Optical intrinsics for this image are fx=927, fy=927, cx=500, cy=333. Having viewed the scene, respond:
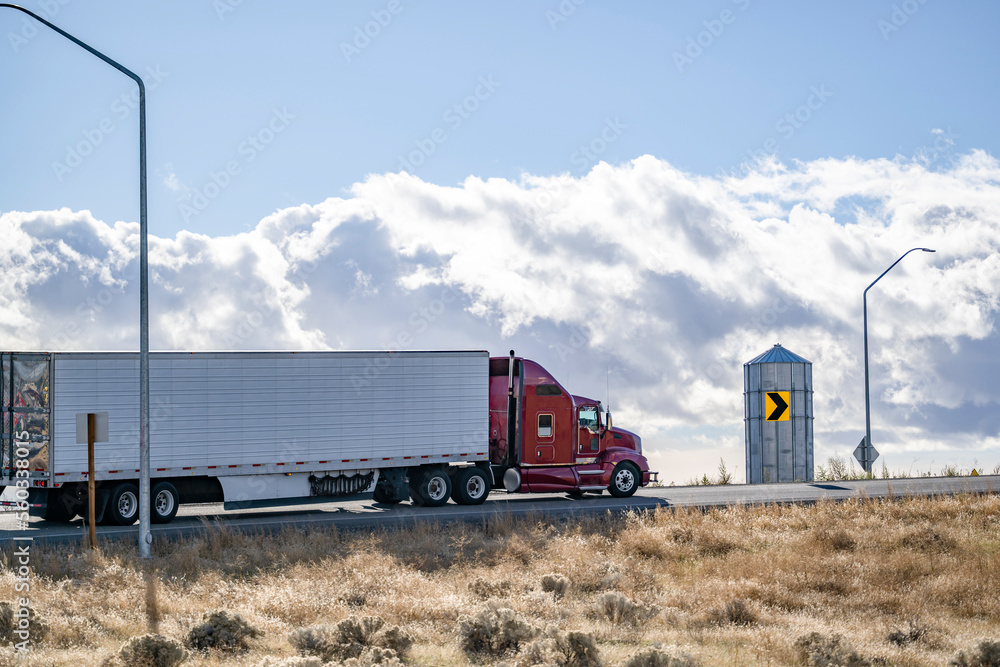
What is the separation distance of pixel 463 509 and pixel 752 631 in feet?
44.0

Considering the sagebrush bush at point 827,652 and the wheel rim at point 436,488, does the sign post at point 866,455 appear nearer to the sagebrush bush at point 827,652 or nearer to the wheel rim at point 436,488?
the wheel rim at point 436,488

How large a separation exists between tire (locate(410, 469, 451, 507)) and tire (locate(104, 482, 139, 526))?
23.2ft

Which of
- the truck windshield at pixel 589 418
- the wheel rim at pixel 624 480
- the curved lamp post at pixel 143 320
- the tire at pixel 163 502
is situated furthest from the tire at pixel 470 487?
the curved lamp post at pixel 143 320

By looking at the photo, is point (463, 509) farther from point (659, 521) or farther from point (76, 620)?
point (76, 620)

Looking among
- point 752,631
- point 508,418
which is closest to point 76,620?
point 752,631

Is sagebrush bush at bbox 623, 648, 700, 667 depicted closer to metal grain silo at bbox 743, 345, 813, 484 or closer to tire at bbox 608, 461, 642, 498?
tire at bbox 608, 461, 642, 498

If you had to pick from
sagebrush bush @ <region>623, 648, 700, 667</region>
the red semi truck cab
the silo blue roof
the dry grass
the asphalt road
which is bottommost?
the asphalt road

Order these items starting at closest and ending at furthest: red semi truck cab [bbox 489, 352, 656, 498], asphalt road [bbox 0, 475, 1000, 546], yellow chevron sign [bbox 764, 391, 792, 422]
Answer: asphalt road [bbox 0, 475, 1000, 546]
red semi truck cab [bbox 489, 352, 656, 498]
yellow chevron sign [bbox 764, 391, 792, 422]

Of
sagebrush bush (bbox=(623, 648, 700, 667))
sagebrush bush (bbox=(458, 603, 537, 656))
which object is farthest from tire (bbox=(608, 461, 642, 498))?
sagebrush bush (bbox=(623, 648, 700, 667))

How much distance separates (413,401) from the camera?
955 inches

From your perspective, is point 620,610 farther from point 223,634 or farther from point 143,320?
point 143,320

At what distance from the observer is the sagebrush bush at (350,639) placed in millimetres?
9914

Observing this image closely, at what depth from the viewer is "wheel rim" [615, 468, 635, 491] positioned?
26.7m

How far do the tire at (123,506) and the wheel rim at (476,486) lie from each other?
8458 millimetres
